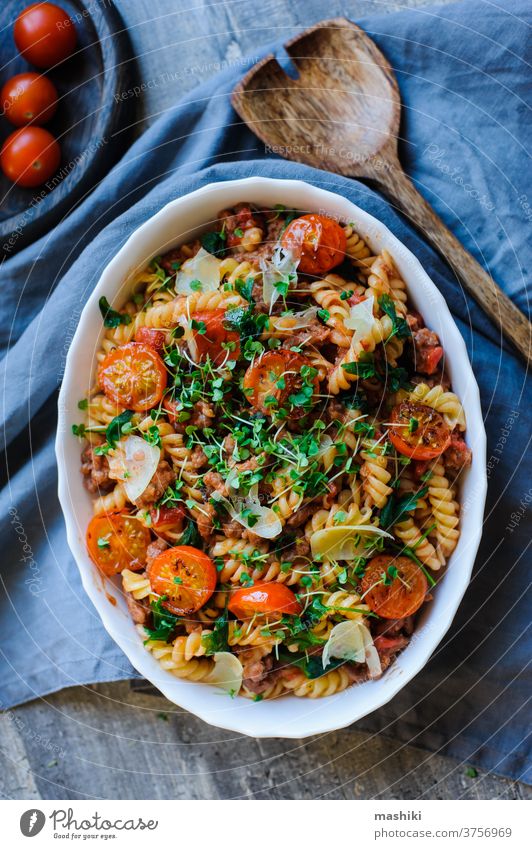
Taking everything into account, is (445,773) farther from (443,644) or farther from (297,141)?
(297,141)

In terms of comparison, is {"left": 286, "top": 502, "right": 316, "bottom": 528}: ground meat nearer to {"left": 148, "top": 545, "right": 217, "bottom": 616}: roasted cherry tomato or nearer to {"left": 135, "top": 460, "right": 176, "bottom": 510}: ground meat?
{"left": 148, "top": 545, "right": 217, "bottom": 616}: roasted cherry tomato

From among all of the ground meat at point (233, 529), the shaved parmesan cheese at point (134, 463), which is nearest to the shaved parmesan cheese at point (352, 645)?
the ground meat at point (233, 529)

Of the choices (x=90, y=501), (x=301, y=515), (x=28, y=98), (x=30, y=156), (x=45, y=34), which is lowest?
(x=301, y=515)

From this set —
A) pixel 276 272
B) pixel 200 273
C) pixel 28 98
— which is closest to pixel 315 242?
pixel 276 272

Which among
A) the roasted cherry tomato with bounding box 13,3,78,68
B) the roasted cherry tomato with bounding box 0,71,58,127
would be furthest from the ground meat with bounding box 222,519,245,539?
the roasted cherry tomato with bounding box 13,3,78,68

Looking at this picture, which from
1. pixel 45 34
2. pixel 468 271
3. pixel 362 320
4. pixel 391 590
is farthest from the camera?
pixel 45 34

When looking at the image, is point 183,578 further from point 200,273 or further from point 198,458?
point 200,273

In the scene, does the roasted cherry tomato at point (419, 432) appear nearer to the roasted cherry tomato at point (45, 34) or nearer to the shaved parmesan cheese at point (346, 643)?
the shaved parmesan cheese at point (346, 643)
